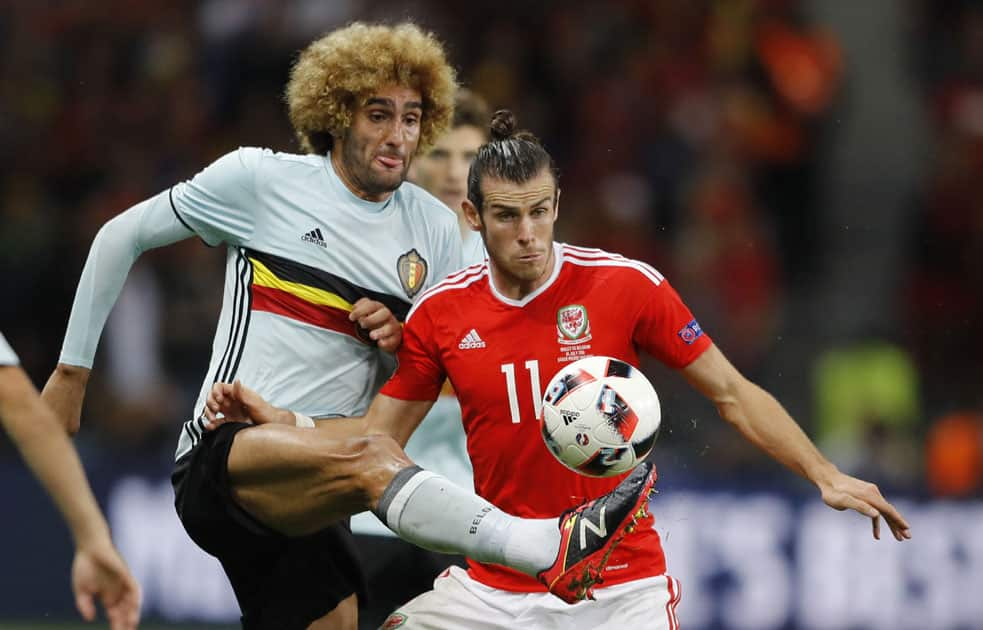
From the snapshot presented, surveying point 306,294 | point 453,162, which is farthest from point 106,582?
point 453,162

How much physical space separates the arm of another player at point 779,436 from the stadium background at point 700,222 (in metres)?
3.62

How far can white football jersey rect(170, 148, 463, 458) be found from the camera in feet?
17.7

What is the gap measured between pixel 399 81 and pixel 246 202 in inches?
26.8

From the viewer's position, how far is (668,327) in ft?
16.8

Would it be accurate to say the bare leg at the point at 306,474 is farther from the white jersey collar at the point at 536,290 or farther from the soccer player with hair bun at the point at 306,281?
the white jersey collar at the point at 536,290

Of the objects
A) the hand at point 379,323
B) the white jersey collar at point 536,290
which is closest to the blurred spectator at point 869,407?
the white jersey collar at point 536,290

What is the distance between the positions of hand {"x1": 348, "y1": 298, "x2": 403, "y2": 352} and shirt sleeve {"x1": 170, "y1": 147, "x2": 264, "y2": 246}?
494mm

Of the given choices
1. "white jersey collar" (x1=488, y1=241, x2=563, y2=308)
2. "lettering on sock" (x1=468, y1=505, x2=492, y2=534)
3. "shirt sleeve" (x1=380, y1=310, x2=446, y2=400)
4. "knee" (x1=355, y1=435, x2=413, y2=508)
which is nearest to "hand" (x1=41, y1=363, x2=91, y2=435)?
"shirt sleeve" (x1=380, y1=310, x2=446, y2=400)

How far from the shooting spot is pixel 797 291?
37.1ft

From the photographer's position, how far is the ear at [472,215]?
523 centimetres

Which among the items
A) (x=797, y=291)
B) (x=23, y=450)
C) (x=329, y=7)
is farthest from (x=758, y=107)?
(x=23, y=450)

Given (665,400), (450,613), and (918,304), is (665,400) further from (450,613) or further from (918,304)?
(918,304)

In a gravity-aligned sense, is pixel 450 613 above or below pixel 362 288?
below

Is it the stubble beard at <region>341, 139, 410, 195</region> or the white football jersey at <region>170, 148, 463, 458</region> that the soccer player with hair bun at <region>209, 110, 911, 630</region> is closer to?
the white football jersey at <region>170, 148, 463, 458</region>
